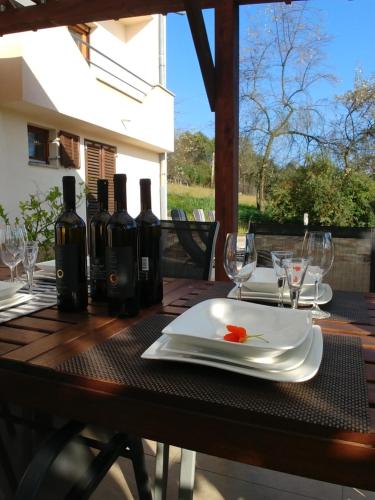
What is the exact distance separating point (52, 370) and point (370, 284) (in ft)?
4.67

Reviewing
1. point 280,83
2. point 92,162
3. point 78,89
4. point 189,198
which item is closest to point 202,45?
point 78,89

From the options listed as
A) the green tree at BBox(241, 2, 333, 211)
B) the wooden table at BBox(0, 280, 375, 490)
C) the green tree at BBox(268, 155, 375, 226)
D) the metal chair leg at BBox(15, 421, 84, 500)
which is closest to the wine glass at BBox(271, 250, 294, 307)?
the wooden table at BBox(0, 280, 375, 490)

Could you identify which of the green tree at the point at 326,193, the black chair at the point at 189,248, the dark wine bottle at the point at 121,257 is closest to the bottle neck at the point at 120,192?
the dark wine bottle at the point at 121,257

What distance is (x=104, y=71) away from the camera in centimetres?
720

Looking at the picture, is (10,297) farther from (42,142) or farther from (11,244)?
(42,142)

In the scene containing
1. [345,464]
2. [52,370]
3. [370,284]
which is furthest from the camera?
[370,284]

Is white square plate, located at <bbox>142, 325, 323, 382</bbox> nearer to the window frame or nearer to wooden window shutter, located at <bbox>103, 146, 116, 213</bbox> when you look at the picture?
the window frame

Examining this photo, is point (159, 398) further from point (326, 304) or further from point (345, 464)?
point (326, 304)

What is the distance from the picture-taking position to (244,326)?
85 centimetres

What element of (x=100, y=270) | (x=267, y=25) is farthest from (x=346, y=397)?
(x=267, y=25)

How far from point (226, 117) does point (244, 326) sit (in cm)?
239

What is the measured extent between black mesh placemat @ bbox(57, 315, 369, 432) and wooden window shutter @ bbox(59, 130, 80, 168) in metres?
6.14

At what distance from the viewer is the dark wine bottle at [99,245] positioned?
1.10 metres

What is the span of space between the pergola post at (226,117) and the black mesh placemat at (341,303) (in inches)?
58.9
